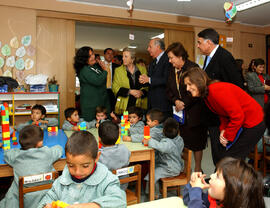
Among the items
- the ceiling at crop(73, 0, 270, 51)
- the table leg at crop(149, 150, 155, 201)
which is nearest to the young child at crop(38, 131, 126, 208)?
the table leg at crop(149, 150, 155, 201)

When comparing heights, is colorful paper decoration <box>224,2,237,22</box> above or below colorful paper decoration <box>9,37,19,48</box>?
above

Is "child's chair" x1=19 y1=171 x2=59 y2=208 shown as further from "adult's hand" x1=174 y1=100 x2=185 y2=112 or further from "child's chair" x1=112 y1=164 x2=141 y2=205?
"adult's hand" x1=174 y1=100 x2=185 y2=112

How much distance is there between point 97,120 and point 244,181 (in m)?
2.71

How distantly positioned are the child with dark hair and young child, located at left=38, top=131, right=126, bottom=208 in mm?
700

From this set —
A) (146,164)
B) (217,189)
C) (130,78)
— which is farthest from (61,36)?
(217,189)

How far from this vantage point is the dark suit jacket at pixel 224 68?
2371 mm

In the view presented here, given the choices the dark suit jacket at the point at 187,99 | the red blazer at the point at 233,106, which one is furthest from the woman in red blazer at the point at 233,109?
the dark suit jacket at the point at 187,99

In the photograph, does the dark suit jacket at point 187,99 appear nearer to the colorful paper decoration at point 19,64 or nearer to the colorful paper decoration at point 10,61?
the colorful paper decoration at point 19,64

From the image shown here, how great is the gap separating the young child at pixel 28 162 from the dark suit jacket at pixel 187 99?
1539 mm

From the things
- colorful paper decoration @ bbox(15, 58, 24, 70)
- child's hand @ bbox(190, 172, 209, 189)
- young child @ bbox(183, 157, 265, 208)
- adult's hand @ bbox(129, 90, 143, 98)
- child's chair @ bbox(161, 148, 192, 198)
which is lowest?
child's chair @ bbox(161, 148, 192, 198)

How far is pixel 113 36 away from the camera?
345 inches

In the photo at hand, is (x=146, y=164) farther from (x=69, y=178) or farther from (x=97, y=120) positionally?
(x=69, y=178)

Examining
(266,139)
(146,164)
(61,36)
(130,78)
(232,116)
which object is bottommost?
(146,164)

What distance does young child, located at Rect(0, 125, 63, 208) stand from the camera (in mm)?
1687
